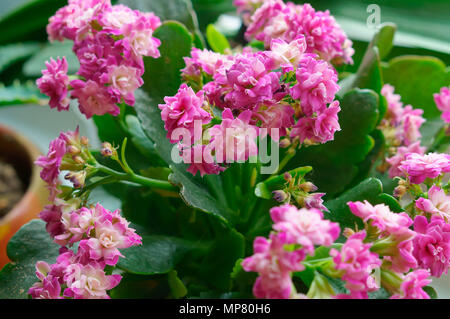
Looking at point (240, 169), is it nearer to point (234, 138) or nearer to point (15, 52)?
point (234, 138)

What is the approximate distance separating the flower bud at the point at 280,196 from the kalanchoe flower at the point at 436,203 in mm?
122

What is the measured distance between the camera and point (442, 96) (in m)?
0.58

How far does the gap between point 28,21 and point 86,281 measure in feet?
2.75

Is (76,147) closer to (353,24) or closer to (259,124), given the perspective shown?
(259,124)

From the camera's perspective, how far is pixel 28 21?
41.5 inches

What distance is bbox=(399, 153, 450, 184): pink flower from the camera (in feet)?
1.41

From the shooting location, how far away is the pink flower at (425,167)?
0.43 m

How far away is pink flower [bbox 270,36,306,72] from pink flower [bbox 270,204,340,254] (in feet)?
0.45

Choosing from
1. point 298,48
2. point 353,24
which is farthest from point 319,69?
point 353,24

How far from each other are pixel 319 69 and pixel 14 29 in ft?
2.95

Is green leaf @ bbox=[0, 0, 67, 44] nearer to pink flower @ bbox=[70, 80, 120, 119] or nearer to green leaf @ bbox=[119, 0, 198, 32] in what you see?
green leaf @ bbox=[119, 0, 198, 32]

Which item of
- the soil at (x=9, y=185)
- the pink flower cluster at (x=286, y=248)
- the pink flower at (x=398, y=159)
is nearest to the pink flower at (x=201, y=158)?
the pink flower cluster at (x=286, y=248)

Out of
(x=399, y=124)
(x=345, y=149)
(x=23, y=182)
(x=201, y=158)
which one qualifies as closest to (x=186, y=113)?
(x=201, y=158)

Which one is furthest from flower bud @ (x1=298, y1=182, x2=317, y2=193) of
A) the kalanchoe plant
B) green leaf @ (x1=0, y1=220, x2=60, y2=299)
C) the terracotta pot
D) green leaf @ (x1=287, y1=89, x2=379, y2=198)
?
the terracotta pot
